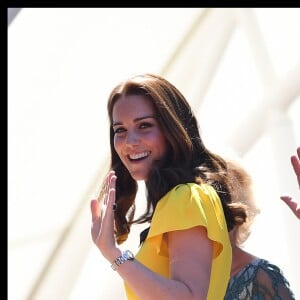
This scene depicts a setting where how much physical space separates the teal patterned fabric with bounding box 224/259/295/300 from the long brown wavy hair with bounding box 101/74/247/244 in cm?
33

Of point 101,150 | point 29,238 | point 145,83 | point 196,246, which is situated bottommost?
point 29,238

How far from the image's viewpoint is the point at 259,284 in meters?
2.86

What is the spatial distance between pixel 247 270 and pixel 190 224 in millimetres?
674

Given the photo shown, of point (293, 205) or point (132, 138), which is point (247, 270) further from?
point (132, 138)

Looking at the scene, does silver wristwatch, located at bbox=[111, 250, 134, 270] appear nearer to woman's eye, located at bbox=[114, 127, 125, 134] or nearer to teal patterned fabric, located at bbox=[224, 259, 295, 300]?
woman's eye, located at bbox=[114, 127, 125, 134]

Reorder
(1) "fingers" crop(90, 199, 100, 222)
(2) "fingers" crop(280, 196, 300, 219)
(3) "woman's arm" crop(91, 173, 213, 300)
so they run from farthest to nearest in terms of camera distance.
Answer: (2) "fingers" crop(280, 196, 300, 219), (1) "fingers" crop(90, 199, 100, 222), (3) "woman's arm" crop(91, 173, 213, 300)

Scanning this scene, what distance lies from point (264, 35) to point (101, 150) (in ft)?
5.86

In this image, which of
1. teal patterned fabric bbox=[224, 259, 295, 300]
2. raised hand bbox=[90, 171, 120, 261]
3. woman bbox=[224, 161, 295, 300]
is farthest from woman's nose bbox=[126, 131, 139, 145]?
teal patterned fabric bbox=[224, 259, 295, 300]

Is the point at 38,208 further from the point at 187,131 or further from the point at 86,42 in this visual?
the point at 187,131

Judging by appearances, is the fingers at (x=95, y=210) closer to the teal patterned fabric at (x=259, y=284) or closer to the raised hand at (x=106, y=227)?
the raised hand at (x=106, y=227)

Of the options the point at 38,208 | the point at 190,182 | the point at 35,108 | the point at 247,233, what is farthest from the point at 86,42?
the point at 190,182

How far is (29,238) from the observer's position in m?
6.94

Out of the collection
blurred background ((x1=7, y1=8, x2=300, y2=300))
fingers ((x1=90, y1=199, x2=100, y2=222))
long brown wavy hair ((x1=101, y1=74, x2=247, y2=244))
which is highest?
long brown wavy hair ((x1=101, y1=74, x2=247, y2=244))

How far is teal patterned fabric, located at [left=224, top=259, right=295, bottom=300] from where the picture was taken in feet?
Answer: 9.24
